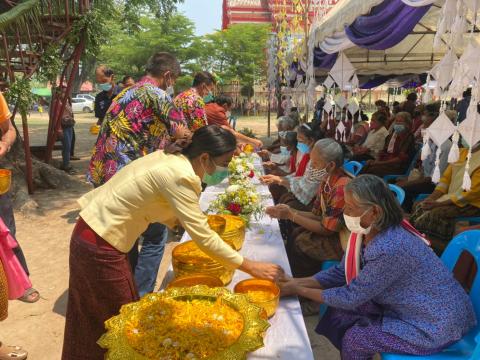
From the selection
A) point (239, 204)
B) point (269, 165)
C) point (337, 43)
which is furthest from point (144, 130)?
point (337, 43)

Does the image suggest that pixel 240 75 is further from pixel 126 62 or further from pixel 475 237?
pixel 475 237

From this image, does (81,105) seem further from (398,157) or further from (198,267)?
(198,267)

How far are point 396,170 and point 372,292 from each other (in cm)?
464

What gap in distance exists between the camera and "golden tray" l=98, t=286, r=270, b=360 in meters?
1.21

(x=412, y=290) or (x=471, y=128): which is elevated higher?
(x=471, y=128)

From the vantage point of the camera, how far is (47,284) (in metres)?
3.62

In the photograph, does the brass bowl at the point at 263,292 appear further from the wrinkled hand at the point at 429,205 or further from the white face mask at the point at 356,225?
the wrinkled hand at the point at 429,205

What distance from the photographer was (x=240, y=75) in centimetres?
2614

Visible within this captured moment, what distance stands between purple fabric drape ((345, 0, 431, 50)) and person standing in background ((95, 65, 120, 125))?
3375mm

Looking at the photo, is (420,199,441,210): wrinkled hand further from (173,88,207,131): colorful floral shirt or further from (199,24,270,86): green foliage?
(199,24,270,86): green foliage

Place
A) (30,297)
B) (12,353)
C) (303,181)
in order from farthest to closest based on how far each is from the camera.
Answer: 1. (303,181)
2. (30,297)
3. (12,353)

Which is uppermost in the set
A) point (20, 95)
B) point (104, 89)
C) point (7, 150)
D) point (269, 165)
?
point (104, 89)

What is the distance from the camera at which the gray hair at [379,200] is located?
5.78 ft

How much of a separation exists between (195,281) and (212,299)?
187mm
